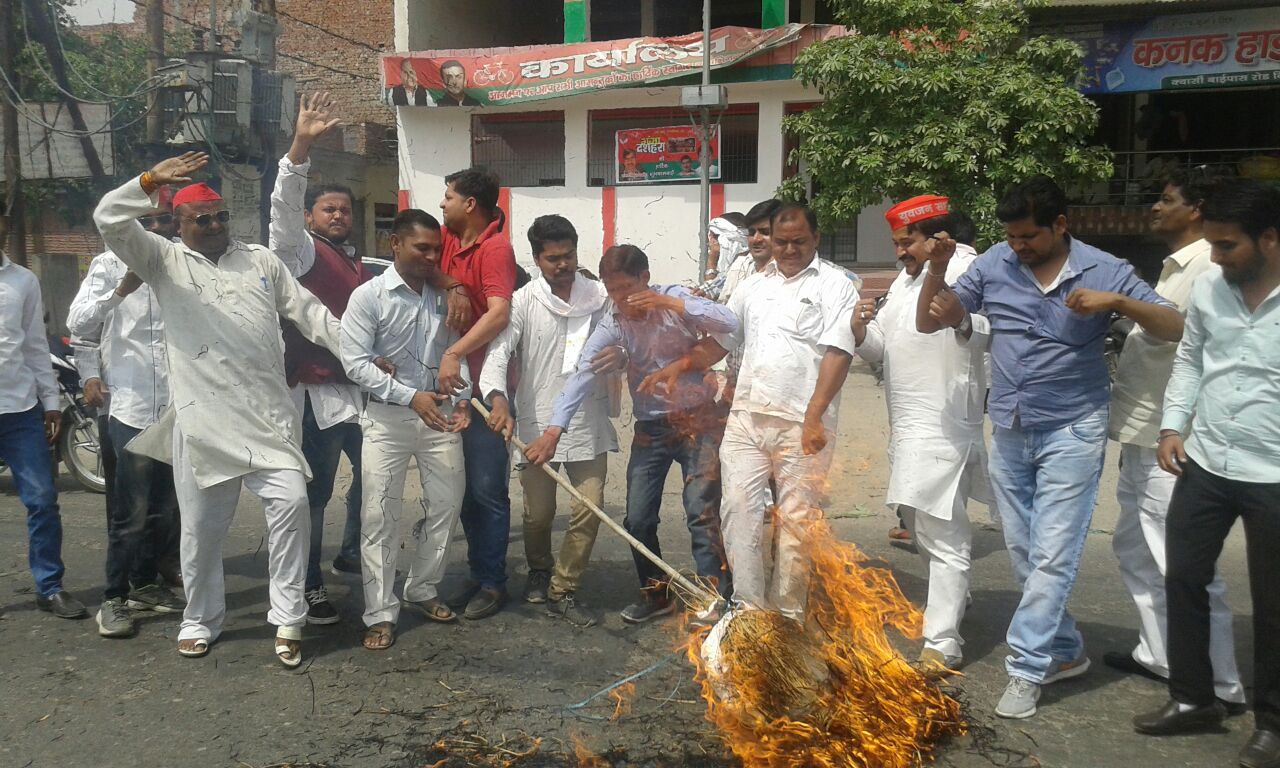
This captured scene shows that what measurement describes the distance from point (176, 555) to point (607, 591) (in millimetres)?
2363

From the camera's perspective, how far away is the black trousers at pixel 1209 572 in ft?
11.3

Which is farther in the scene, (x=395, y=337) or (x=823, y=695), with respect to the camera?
(x=395, y=337)

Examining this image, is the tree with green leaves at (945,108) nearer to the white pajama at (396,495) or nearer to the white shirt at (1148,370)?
the white shirt at (1148,370)

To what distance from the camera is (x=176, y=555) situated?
17.9ft

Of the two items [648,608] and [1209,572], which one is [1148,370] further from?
[648,608]

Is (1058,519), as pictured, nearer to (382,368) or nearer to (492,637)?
(492,637)

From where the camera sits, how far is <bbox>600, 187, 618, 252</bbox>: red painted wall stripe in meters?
17.1

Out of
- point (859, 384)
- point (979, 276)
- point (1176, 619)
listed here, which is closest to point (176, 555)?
point (979, 276)

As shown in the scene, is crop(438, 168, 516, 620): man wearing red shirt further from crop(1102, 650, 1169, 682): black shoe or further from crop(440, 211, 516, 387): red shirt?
crop(1102, 650, 1169, 682): black shoe

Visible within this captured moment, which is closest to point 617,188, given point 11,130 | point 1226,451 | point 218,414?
point 11,130

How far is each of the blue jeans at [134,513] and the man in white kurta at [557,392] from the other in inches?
69.3

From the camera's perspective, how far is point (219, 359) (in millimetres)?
4430

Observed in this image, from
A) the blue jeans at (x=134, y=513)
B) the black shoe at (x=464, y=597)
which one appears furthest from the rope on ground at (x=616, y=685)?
the blue jeans at (x=134, y=513)

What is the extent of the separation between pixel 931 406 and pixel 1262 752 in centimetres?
172
